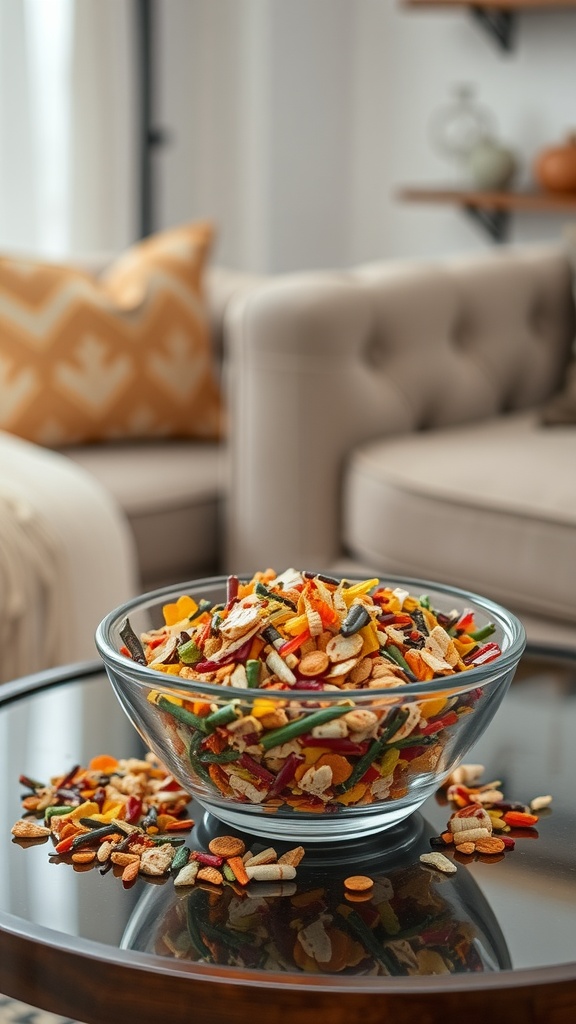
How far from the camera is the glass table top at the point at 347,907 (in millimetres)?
Result: 693

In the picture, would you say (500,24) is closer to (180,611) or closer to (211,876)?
(180,611)

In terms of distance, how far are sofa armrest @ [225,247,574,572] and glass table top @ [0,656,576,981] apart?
1.23 m

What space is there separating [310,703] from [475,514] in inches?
47.8

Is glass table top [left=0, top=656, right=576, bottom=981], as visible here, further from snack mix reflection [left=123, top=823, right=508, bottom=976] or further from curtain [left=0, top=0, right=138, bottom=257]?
curtain [left=0, top=0, right=138, bottom=257]

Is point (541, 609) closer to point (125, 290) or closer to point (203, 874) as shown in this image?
point (125, 290)

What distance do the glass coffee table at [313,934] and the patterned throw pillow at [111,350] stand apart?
1390 mm

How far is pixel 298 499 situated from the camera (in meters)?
2.14

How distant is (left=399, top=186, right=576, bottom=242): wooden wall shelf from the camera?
3271 mm

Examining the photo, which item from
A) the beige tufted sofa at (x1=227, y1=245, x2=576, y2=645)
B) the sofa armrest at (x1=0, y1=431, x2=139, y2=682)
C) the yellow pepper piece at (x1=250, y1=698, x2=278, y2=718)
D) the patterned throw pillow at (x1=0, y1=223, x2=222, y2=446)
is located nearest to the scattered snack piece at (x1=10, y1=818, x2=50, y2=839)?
the yellow pepper piece at (x1=250, y1=698, x2=278, y2=718)

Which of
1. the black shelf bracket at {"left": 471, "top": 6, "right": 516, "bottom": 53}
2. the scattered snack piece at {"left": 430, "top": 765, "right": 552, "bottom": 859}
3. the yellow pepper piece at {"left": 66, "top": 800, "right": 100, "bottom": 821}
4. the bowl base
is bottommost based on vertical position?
the scattered snack piece at {"left": 430, "top": 765, "right": 552, "bottom": 859}

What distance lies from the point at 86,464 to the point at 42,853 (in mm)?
1476

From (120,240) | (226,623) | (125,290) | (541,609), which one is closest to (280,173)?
(120,240)

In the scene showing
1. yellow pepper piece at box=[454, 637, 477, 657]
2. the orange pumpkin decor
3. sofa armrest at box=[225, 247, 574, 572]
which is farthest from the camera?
the orange pumpkin decor

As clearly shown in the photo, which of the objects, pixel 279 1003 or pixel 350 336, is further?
pixel 350 336
